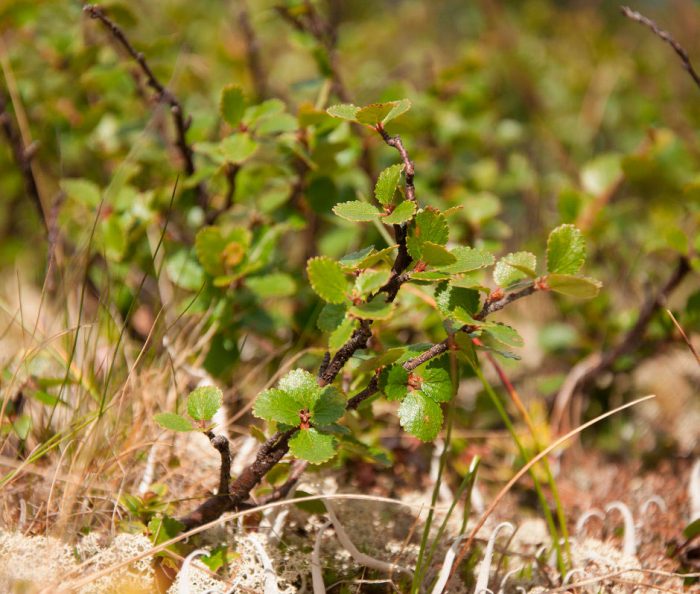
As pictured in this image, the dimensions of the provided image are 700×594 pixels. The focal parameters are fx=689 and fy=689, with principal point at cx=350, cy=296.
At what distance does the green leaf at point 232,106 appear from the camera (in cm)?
112

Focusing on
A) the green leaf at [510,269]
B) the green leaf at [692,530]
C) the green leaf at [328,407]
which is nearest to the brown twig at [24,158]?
the green leaf at [328,407]

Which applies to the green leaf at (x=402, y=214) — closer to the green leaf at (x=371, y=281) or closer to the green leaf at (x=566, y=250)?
the green leaf at (x=371, y=281)

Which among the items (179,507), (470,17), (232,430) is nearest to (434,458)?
(232,430)

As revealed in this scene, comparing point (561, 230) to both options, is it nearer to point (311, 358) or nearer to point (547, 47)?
point (311, 358)

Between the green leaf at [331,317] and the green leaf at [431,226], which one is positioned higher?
the green leaf at [431,226]

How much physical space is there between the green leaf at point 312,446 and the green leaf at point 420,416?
0.09m

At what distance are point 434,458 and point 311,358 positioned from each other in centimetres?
29

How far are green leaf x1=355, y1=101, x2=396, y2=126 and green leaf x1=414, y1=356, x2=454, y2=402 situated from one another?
0.30m

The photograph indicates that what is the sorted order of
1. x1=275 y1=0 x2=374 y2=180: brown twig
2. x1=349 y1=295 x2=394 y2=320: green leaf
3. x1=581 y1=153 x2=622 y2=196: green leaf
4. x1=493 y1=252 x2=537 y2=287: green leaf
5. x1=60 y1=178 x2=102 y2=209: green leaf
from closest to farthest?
1. x1=349 y1=295 x2=394 y2=320: green leaf
2. x1=493 y1=252 x2=537 y2=287: green leaf
3. x1=60 y1=178 x2=102 y2=209: green leaf
4. x1=275 y1=0 x2=374 y2=180: brown twig
5. x1=581 y1=153 x2=622 y2=196: green leaf

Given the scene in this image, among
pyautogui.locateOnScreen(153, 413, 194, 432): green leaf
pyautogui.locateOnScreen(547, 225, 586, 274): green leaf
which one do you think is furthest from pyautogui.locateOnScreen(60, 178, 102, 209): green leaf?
pyautogui.locateOnScreen(547, 225, 586, 274): green leaf

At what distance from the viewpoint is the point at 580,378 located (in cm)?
150

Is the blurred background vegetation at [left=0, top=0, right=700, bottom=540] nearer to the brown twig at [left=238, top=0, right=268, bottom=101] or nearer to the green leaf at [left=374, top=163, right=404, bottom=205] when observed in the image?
the brown twig at [left=238, top=0, right=268, bottom=101]

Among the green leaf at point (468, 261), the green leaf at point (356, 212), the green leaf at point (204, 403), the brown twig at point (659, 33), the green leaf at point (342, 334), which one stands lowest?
the green leaf at point (204, 403)

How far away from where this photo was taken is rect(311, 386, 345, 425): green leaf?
2.59ft
